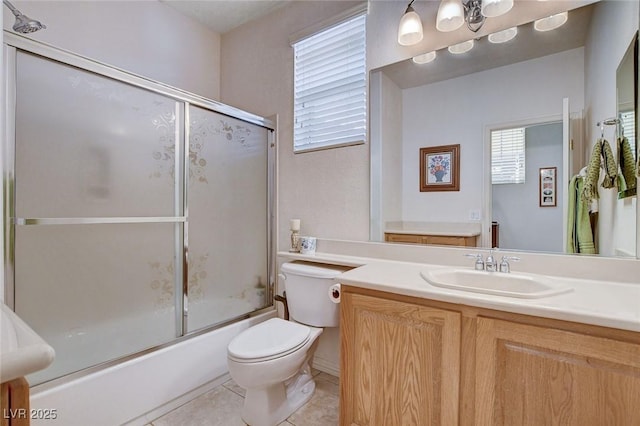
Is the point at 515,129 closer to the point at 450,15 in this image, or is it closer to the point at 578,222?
the point at 578,222

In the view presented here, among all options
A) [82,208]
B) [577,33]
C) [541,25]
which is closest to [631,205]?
[577,33]

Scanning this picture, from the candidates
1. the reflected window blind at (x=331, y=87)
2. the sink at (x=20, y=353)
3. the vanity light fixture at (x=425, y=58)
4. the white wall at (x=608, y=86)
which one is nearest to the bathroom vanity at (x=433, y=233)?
the white wall at (x=608, y=86)

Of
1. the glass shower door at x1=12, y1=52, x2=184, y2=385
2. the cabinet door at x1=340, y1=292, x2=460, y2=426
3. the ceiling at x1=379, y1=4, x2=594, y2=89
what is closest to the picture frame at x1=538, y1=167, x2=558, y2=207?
the ceiling at x1=379, y1=4, x2=594, y2=89

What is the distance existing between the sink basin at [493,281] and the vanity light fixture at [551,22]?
112 centimetres

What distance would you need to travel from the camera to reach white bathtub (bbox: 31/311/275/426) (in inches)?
51.9

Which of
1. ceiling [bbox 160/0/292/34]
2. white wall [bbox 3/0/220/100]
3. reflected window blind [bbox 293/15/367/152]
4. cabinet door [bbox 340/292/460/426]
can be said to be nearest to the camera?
cabinet door [bbox 340/292/460/426]

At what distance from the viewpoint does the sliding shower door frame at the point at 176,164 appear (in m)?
1.26

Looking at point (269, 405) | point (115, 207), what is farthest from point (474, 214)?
point (115, 207)

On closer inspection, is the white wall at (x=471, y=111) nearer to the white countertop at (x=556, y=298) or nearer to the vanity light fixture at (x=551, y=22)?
the vanity light fixture at (x=551, y=22)

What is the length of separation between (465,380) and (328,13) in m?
2.18

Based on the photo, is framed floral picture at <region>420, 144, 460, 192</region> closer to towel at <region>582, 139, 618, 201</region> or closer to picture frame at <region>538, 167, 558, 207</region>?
picture frame at <region>538, 167, 558, 207</region>

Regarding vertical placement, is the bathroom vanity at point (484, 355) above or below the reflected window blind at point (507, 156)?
below

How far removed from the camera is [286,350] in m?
1.47

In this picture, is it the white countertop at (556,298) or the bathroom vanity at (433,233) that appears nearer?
the white countertop at (556,298)
